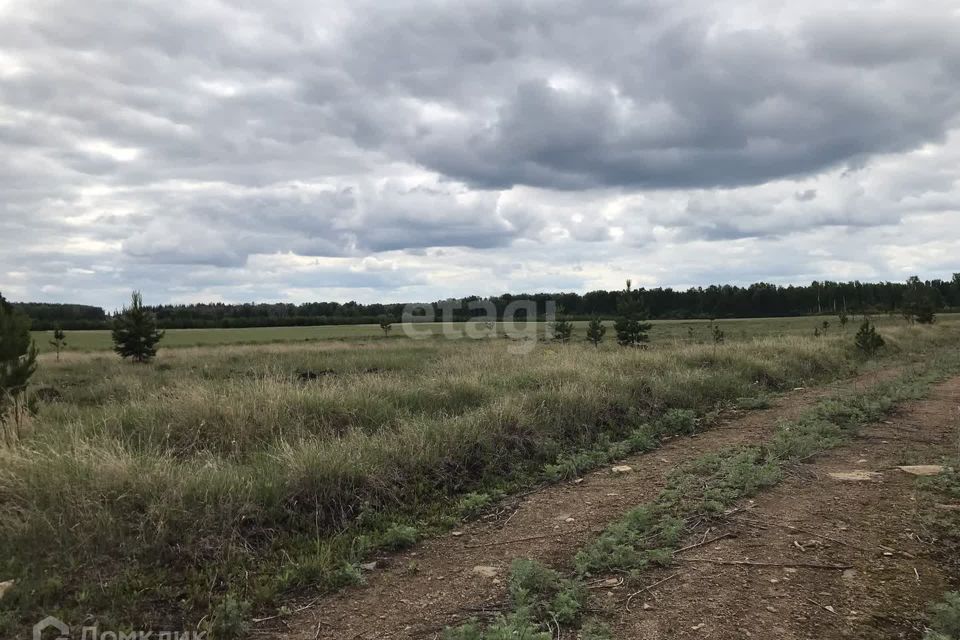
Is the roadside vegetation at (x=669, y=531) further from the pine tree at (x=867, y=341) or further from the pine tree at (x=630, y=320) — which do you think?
the pine tree at (x=630, y=320)

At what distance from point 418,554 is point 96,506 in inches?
102

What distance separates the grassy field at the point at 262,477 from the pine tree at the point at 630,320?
14.6 metres

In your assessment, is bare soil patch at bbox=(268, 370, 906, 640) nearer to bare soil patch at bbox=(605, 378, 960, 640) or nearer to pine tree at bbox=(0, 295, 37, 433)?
bare soil patch at bbox=(605, 378, 960, 640)

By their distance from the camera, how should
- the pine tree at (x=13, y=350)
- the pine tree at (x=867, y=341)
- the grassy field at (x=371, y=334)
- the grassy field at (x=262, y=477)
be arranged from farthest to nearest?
1. the grassy field at (x=371, y=334)
2. the pine tree at (x=867, y=341)
3. the pine tree at (x=13, y=350)
4. the grassy field at (x=262, y=477)

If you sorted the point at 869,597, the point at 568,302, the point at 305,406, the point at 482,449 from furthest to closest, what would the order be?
the point at 568,302
the point at 305,406
the point at 482,449
the point at 869,597

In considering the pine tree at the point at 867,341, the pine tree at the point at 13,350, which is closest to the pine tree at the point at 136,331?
the pine tree at the point at 13,350

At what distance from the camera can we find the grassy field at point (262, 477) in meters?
3.94

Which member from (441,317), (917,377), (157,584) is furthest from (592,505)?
(441,317)

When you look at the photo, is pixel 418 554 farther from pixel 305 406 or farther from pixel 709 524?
pixel 305 406

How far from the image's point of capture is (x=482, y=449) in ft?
22.4

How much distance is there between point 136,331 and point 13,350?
22.9 m

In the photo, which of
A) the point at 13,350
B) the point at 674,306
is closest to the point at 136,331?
the point at 13,350

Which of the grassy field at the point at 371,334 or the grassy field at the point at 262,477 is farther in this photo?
the grassy field at the point at 371,334

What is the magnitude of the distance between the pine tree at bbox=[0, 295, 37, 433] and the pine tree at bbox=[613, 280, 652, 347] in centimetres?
2090
